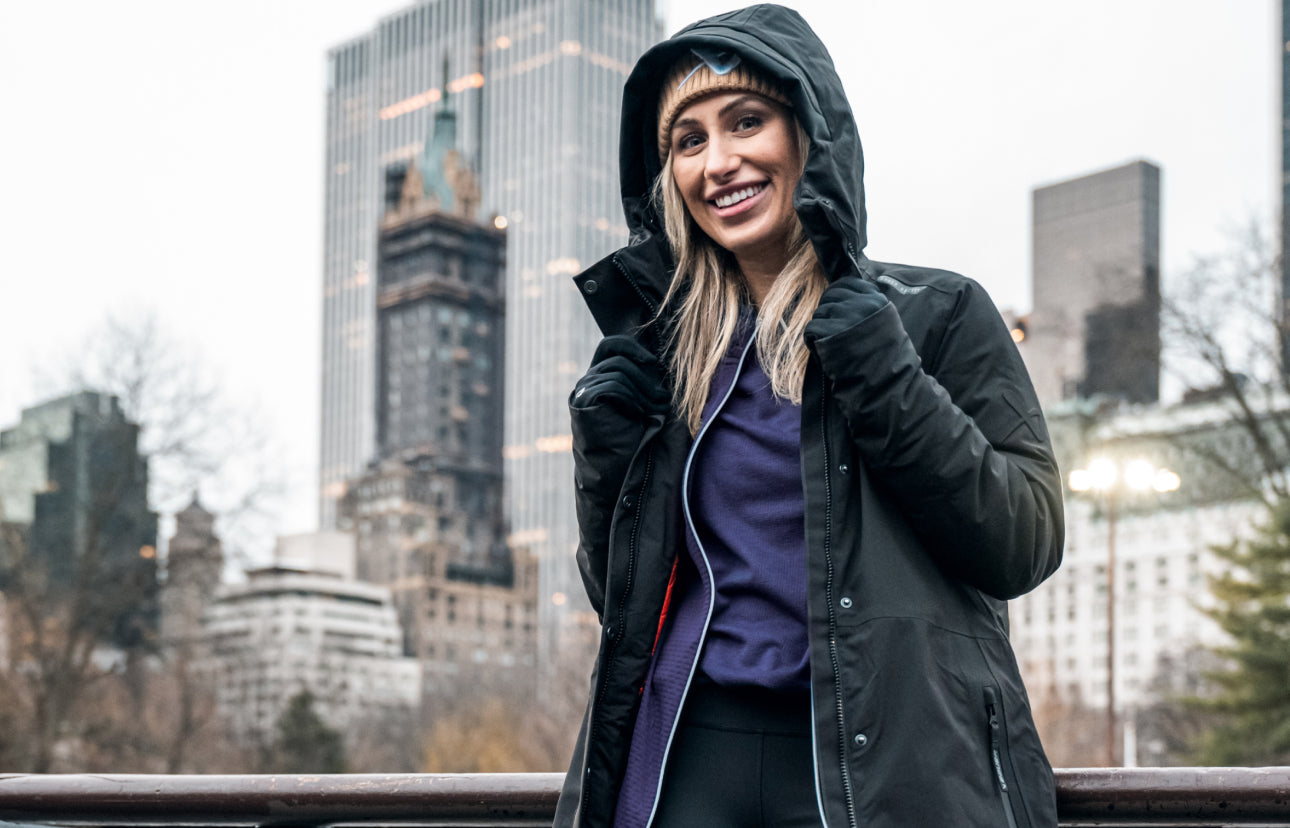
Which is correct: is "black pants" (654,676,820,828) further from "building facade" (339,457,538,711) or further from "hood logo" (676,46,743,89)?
"building facade" (339,457,538,711)

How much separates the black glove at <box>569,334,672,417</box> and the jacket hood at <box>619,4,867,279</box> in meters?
0.34

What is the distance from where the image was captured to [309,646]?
2082 inches

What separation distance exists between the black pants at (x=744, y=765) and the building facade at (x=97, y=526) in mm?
25809

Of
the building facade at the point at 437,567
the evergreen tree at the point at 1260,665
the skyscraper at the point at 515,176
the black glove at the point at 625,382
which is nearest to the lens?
the black glove at the point at 625,382

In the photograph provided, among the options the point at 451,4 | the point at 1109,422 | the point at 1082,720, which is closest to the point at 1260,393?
the point at 1109,422

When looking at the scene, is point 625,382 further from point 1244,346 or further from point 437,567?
point 437,567

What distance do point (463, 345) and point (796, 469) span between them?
135411mm

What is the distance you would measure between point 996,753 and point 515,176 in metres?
138

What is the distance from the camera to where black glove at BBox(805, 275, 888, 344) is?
209 centimetres

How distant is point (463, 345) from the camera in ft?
447

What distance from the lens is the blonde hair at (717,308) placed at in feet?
7.50

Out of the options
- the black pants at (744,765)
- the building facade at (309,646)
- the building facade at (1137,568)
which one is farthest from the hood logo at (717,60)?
the building facade at (309,646)

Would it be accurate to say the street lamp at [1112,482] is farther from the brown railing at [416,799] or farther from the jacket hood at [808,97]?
the jacket hood at [808,97]

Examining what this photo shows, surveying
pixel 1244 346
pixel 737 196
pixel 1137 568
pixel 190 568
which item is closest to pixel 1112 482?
pixel 1244 346
